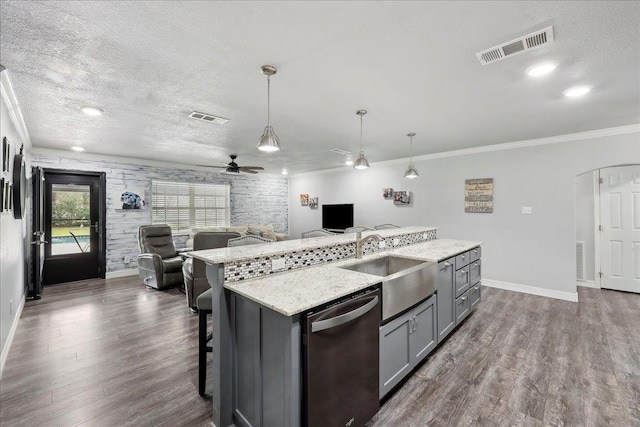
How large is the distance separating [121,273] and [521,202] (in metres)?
7.82

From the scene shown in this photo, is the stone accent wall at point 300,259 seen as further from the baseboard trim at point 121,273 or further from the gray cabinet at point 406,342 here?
the baseboard trim at point 121,273

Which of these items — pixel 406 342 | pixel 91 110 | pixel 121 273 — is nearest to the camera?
pixel 406 342

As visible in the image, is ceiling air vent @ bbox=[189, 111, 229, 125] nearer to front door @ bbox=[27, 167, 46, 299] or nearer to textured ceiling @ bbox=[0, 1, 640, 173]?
textured ceiling @ bbox=[0, 1, 640, 173]

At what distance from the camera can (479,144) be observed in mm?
4820

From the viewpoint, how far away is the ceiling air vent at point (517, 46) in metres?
1.79

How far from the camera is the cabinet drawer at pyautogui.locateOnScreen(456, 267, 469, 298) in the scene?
307 cm

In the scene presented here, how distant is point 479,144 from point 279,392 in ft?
16.4

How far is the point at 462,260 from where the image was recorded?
125 inches

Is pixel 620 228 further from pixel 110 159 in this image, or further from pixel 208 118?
pixel 110 159

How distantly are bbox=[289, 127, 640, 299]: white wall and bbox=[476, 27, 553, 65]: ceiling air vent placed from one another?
327 centimetres

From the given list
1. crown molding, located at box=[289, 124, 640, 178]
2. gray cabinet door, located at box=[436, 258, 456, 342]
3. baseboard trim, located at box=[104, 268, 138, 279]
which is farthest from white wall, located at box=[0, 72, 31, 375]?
crown molding, located at box=[289, 124, 640, 178]

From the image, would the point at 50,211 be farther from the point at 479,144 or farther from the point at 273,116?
the point at 479,144

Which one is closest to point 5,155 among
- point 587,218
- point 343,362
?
point 343,362


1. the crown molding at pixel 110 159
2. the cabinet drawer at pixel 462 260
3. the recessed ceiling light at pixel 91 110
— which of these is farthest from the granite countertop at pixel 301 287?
the crown molding at pixel 110 159
